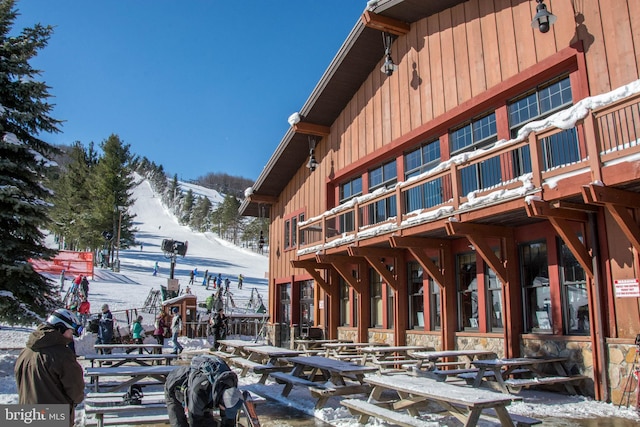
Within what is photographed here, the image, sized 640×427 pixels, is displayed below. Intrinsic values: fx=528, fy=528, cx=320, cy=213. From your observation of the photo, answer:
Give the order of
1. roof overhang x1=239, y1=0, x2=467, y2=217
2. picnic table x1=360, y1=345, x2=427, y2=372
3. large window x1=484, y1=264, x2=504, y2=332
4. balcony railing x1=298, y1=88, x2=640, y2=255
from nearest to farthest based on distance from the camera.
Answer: balcony railing x1=298, y1=88, x2=640, y2=255 < picnic table x1=360, y1=345, x2=427, y2=372 < large window x1=484, y1=264, x2=504, y2=332 < roof overhang x1=239, y1=0, x2=467, y2=217

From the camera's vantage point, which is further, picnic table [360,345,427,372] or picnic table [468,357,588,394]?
picnic table [360,345,427,372]

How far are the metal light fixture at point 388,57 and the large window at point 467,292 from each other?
5325 mm

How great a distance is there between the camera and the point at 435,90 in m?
13.8

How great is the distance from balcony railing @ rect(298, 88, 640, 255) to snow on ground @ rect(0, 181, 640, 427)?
3.56 metres

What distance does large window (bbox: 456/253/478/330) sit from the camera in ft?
40.3

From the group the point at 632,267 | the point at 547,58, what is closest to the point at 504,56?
the point at 547,58

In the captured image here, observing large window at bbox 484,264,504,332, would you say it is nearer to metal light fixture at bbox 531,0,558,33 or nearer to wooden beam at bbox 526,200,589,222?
Answer: wooden beam at bbox 526,200,589,222

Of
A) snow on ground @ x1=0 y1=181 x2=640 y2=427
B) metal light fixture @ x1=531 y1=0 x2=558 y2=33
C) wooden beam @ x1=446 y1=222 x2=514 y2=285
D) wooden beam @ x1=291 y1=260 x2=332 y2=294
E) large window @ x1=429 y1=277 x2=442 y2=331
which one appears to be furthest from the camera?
wooden beam @ x1=291 y1=260 x2=332 y2=294

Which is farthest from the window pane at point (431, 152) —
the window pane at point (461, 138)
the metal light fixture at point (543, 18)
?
the metal light fixture at point (543, 18)

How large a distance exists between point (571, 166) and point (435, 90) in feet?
20.0

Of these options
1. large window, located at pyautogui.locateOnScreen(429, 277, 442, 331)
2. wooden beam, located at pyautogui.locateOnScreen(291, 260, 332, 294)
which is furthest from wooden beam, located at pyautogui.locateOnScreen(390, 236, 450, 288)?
→ wooden beam, located at pyautogui.locateOnScreen(291, 260, 332, 294)

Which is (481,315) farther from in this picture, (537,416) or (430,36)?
(430,36)

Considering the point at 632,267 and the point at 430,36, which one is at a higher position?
the point at 430,36

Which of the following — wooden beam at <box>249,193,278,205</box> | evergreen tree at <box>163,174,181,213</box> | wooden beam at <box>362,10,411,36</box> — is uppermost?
evergreen tree at <box>163,174,181,213</box>
